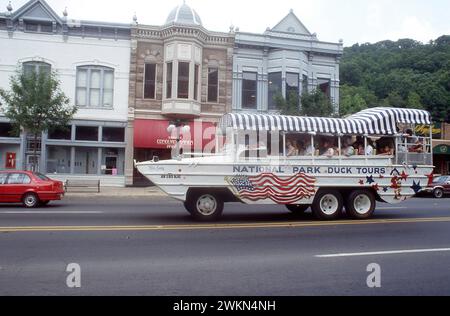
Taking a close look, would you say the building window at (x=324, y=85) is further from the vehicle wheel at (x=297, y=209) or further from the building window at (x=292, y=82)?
the vehicle wheel at (x=297, y=209)

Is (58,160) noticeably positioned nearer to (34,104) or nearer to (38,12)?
(34,104)

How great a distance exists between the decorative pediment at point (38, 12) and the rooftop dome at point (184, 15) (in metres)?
A: 7.24

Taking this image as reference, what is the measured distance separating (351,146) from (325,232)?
12.2ft

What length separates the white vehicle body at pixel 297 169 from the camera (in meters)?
11.2

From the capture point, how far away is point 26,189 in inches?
603

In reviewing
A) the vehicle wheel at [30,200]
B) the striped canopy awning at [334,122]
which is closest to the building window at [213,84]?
the vehicle wheel at [30,200]

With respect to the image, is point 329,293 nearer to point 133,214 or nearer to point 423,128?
point 133,214

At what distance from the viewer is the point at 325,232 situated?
396 inches

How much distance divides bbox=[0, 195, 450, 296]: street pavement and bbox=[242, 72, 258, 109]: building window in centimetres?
1737

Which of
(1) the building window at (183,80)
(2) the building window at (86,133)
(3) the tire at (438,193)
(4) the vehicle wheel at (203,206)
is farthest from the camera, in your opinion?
(1) the building window at (183,80)

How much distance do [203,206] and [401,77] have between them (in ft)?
171

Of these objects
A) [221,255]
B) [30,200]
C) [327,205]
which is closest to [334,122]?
[327,205]

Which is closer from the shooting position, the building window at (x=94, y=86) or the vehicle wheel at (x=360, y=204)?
the vehicle wheel at (x=360, y=204)
